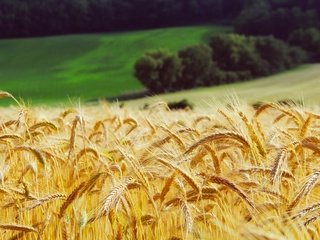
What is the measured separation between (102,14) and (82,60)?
56.0 feet

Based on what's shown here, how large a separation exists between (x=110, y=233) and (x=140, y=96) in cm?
5300

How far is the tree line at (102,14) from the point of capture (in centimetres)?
8625

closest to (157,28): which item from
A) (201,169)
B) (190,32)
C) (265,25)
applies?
(190,32)

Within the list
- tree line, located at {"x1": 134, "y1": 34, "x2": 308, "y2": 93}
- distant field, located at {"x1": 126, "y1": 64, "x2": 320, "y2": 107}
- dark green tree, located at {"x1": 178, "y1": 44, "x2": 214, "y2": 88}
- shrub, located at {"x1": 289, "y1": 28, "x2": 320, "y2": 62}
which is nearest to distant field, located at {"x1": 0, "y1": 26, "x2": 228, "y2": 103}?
tree line, located at {"x1": 134, "y1": 34, "x2": 308, "y2": 93}

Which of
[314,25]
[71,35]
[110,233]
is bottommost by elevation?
[110,233]

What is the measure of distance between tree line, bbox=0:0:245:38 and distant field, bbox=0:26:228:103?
16.1 ft

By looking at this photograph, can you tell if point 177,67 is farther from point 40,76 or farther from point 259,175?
point 259,175

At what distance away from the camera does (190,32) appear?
270ft

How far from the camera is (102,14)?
301 feet

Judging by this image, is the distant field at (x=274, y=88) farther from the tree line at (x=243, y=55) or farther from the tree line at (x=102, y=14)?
the tree line at (x=102, y=14)

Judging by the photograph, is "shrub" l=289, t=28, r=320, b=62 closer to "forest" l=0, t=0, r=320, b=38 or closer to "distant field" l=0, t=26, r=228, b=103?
"forest" l=0, t=0, r=320, b=38

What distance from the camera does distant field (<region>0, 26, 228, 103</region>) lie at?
6438 cm

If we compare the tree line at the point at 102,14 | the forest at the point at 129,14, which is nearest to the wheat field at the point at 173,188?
the forest at the point at 129,14

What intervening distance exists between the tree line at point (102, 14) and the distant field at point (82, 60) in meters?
4.91
